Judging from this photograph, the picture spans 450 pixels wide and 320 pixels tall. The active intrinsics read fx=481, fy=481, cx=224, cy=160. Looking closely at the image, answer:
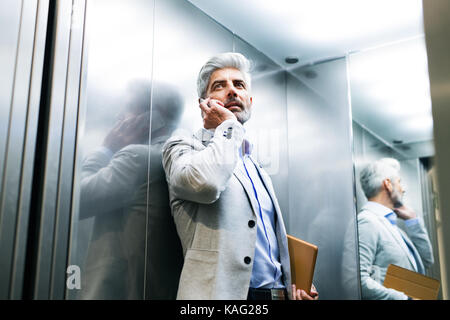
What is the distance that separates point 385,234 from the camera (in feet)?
5.88

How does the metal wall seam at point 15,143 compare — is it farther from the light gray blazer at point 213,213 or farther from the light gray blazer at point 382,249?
the light gray blazer at point 382,249

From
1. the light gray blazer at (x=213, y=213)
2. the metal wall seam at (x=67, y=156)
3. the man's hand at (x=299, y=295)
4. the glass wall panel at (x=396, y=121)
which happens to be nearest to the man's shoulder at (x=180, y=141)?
the light gray blazer at (x=213, y=213)

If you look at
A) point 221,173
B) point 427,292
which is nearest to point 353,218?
point 427,292

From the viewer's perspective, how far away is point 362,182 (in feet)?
6.68

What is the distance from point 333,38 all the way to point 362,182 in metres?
0.62

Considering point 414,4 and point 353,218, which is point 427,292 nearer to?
point 353,218

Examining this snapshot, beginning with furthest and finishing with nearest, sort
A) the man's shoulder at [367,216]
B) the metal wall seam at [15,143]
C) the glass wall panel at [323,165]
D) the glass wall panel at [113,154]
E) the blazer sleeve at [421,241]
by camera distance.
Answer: the glass wall panel at [323,165], the man's shoulder at [367,216], the blazer sleeve at [421,241], the glass wall panel at [113,154], the metal wall seam at [15,143]

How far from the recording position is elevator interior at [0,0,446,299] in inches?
50.6

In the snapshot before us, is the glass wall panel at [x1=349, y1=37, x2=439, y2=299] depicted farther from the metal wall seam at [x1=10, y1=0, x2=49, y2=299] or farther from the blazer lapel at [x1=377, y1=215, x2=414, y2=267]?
the metal wall seam at [x1=10, y1=0, x2=49, y2=299]

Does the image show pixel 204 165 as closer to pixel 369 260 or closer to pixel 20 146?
pixel 20 146

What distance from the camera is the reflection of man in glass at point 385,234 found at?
159 centimetres

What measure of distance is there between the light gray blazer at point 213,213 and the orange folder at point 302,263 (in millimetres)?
76

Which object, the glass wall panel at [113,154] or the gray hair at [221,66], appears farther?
the gray hair at [221,66]

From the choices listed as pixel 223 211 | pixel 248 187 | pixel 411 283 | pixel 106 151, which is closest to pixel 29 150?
pixel 106 151
